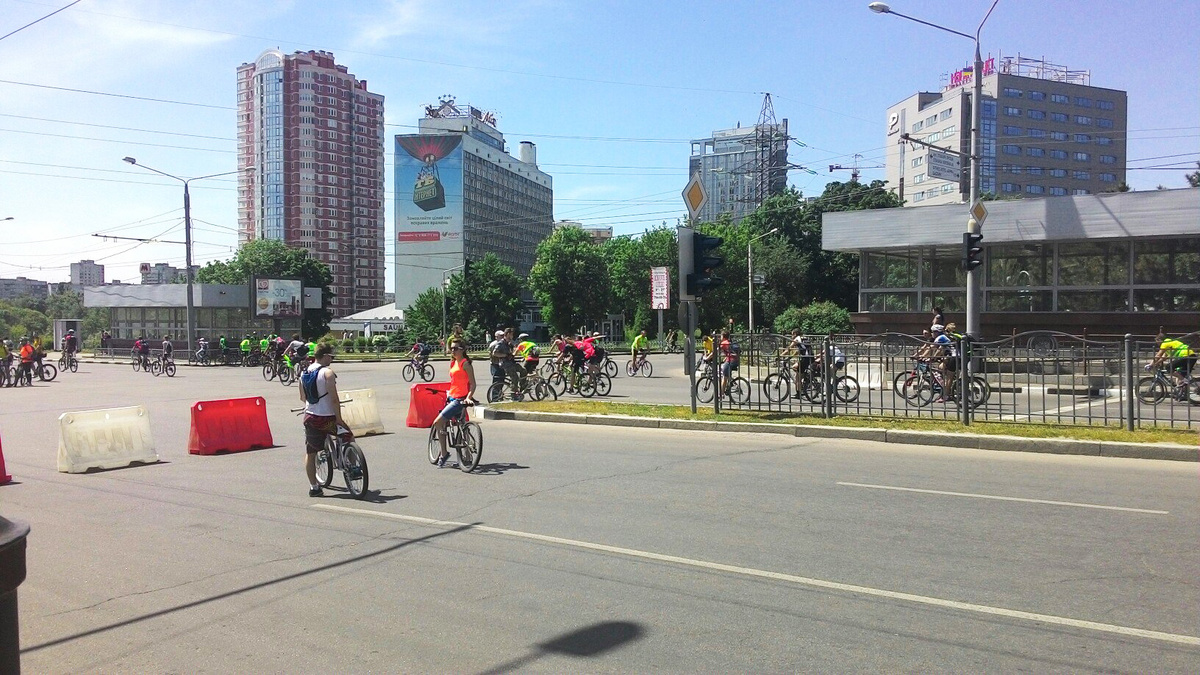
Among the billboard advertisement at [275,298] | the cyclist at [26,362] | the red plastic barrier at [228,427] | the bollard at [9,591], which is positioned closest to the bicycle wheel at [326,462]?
the red plastic barrier at [228,427]

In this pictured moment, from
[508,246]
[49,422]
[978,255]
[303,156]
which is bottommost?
[49,422]

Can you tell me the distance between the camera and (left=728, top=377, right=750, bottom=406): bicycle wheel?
1742 cm

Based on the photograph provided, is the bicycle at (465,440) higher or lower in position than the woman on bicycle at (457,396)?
lower

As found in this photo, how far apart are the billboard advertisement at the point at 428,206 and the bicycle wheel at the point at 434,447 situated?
10487 centimetres

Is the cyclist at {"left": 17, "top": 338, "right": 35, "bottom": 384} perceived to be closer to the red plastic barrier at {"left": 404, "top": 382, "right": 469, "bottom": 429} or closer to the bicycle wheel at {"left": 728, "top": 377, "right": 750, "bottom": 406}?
the red plastic barrier at {"left": 404, "top": 382, "right": 469, "bottom": 429}

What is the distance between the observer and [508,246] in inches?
5443

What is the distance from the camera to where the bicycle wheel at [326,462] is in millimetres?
9383

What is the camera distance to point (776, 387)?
17.0 m

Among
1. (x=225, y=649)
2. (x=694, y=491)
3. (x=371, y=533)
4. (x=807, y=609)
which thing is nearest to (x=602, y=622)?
(x=807, y=609)

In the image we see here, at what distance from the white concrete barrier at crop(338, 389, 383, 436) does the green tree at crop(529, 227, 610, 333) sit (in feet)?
206

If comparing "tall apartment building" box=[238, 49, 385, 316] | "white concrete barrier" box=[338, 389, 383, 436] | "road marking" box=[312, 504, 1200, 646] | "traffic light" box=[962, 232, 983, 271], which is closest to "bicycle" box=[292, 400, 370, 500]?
"road marking" box=[312, 504, 1200, 646]

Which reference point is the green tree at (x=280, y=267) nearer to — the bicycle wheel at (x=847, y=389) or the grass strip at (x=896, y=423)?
the grass strip at (x=896, y=423)

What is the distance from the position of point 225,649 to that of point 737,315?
6723 cm

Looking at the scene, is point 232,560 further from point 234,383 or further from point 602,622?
point 234,383
